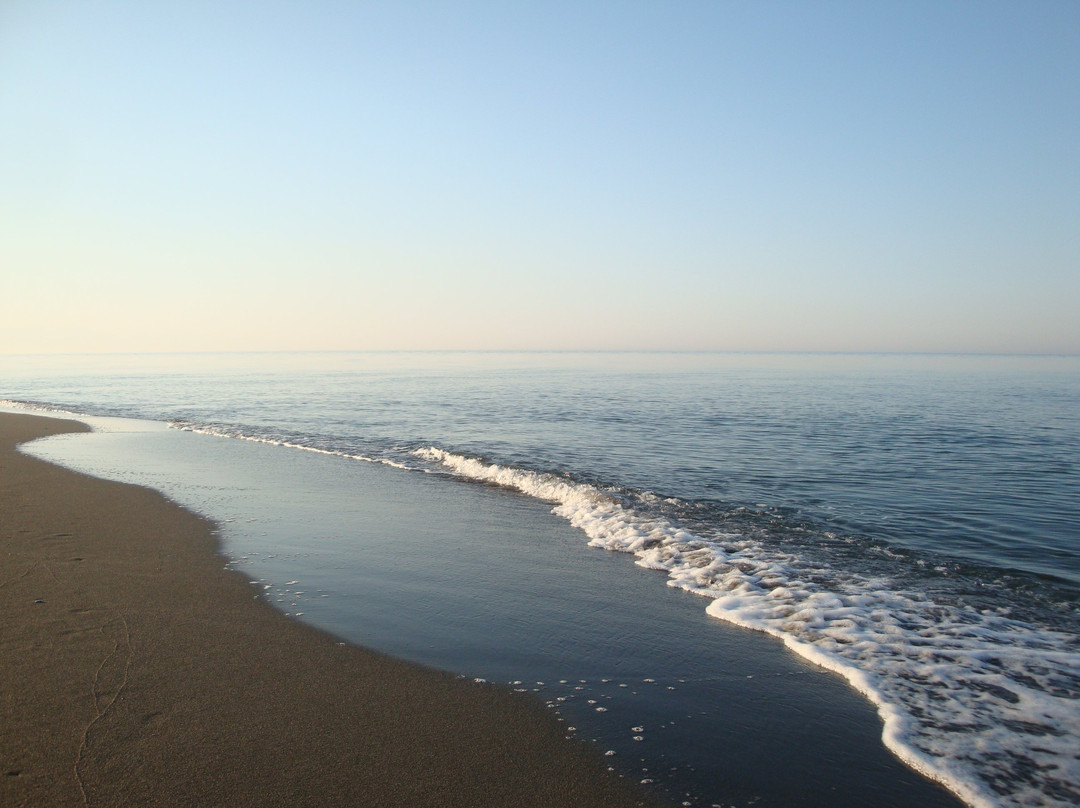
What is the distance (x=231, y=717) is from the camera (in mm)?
4156

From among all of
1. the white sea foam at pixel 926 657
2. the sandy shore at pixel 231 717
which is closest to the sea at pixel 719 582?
the white sea foam at pixel 926 657

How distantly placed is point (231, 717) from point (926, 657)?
530 cm

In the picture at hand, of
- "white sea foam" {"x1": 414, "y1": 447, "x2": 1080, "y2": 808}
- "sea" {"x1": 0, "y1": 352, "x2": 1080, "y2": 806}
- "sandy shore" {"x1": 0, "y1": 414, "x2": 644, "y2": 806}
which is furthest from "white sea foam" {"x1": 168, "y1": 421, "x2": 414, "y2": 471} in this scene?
"sandy shore" {"x1": 0, "y1": 414, "x2": 644, "y2": 806}

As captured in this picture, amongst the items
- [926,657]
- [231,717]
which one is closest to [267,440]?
[231,717]

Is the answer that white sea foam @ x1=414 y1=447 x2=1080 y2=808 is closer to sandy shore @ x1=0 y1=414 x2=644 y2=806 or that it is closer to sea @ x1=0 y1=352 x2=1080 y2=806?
sea @ x1=0 y1=352 x2=1080 y2=806

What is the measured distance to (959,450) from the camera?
16828 millimetres

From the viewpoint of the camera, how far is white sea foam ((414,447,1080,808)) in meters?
3.91

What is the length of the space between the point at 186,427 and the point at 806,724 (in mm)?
22439

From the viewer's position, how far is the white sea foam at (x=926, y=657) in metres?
3.91

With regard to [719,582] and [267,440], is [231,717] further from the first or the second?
[267,440]

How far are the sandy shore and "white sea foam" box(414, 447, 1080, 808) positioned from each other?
2152mm

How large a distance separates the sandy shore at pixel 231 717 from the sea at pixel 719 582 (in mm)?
361

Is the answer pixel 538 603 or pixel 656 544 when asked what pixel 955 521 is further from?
pixel 538 603

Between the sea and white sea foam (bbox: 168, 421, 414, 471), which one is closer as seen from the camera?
the sea
